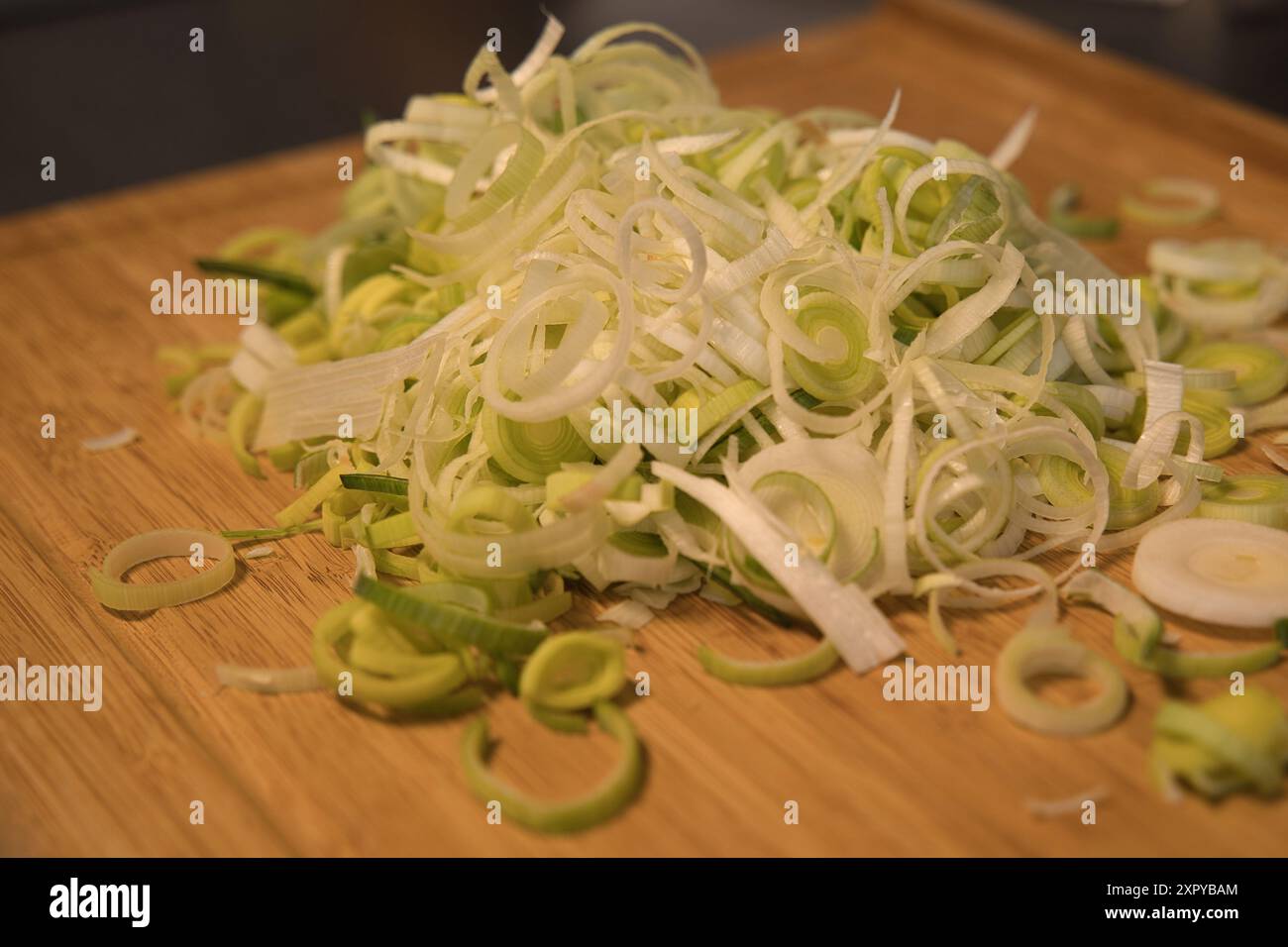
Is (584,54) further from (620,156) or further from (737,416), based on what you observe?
(737,416)

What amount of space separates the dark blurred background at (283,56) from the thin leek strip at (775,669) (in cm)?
179

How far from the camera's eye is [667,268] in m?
1.58

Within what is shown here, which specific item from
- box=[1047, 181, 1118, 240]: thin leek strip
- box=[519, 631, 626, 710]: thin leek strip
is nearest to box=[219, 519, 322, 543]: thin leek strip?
box=[519, 631, 626, 710]: thin leek strip

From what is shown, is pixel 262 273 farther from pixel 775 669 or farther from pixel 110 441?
pixel 775 669

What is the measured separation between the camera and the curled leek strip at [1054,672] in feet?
4.36

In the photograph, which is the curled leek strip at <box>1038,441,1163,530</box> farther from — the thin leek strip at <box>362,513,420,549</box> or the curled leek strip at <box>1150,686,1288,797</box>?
the thin leek strip at <box>362,513,420,549</box>

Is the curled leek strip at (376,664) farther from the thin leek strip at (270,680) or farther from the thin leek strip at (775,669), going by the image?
the thin leek strip at (775,669)

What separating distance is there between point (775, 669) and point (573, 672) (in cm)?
20

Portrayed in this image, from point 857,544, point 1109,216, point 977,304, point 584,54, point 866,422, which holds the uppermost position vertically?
point 584,54

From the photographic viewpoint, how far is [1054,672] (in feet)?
4.65

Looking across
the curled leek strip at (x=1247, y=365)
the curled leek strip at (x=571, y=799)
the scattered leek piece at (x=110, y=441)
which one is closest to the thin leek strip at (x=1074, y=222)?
the curled leek strip at (x=1247, y=365)

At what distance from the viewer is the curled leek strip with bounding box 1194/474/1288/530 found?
157cm

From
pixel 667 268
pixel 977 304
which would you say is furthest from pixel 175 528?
pixel 977 304

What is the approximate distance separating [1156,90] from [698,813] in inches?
73.2
